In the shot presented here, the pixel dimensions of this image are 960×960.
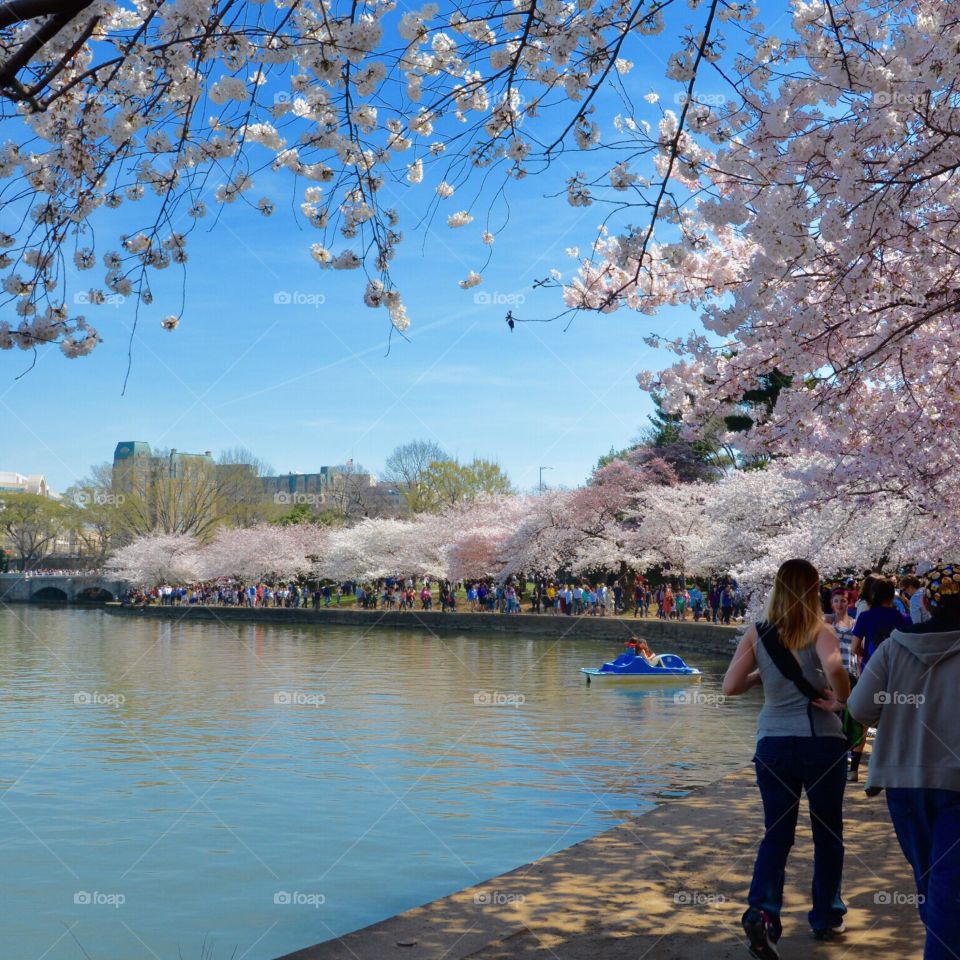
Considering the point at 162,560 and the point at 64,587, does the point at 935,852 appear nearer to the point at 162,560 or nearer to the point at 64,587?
the point at 162,560

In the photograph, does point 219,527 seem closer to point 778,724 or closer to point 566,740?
point 566,740

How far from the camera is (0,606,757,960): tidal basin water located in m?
7.70

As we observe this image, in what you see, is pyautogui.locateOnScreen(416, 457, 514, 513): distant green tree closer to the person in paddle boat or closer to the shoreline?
the shoreline

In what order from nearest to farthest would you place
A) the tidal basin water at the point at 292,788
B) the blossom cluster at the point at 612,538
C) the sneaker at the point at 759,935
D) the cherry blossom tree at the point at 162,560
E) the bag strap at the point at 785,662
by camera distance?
the sneaker at the point at 759,935, the bag strap at the point at 785,662, the tidal basin water at the point at 292,788, the blossom cluster at the point at 612,538, the cherry blossom tree at the point at 162,560

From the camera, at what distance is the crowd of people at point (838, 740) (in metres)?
3.49

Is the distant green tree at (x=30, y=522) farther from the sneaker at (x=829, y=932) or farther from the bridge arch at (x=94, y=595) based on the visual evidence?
the sneaker at (x=829, y=932)

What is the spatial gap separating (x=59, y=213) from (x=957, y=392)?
7478 mm

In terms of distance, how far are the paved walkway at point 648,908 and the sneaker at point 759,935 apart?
11 centimetres

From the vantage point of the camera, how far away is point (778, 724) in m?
4.35

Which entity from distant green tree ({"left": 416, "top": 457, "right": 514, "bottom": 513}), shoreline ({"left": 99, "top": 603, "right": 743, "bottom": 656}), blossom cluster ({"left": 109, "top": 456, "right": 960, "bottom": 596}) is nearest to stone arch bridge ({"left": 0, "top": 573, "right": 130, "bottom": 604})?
blossom cluster ({"left": 109, "top": 456, "right": 960, "bottom": 596})

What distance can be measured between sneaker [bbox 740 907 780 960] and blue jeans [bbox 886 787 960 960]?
2.48 feet

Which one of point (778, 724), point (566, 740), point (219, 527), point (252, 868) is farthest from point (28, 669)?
point (219, 527)

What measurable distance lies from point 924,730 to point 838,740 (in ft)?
2.67

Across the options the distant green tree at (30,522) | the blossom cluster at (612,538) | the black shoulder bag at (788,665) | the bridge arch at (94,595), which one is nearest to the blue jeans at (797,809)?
the black shoulder bag at (788,665)
